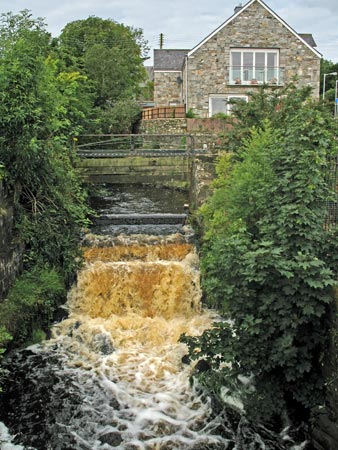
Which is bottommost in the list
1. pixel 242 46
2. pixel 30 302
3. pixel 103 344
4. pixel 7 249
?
pixel 103 344

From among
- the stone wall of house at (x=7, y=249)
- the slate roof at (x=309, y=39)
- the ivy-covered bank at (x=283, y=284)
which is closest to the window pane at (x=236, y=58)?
the slate roof at (x=309, y=39)

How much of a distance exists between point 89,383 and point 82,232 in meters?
5.65

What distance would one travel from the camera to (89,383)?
882 cm

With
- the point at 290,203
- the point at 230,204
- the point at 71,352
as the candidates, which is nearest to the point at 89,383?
the point at 71,352

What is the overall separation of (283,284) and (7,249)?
6167mm

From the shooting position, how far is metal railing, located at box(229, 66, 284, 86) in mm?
26094

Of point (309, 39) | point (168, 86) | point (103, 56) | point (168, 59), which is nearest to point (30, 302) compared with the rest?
point (103, 56)

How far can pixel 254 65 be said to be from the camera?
85.7ft

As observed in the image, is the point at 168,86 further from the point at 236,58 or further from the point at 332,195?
the point at 332,195

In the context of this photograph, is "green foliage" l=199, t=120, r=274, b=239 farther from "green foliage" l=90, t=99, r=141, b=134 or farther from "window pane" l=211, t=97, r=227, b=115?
"window pane" l=211, t=97, r=227, b=115

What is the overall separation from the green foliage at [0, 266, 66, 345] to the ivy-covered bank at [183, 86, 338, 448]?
390cm

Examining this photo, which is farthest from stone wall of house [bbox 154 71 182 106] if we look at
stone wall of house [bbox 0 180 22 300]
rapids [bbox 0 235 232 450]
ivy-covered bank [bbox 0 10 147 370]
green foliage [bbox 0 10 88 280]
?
stone wall of house [bbox 0 180 22 300]

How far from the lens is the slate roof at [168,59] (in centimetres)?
3212

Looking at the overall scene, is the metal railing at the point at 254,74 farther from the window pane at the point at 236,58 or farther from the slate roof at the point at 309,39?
the slate roof at the point at 309,39
